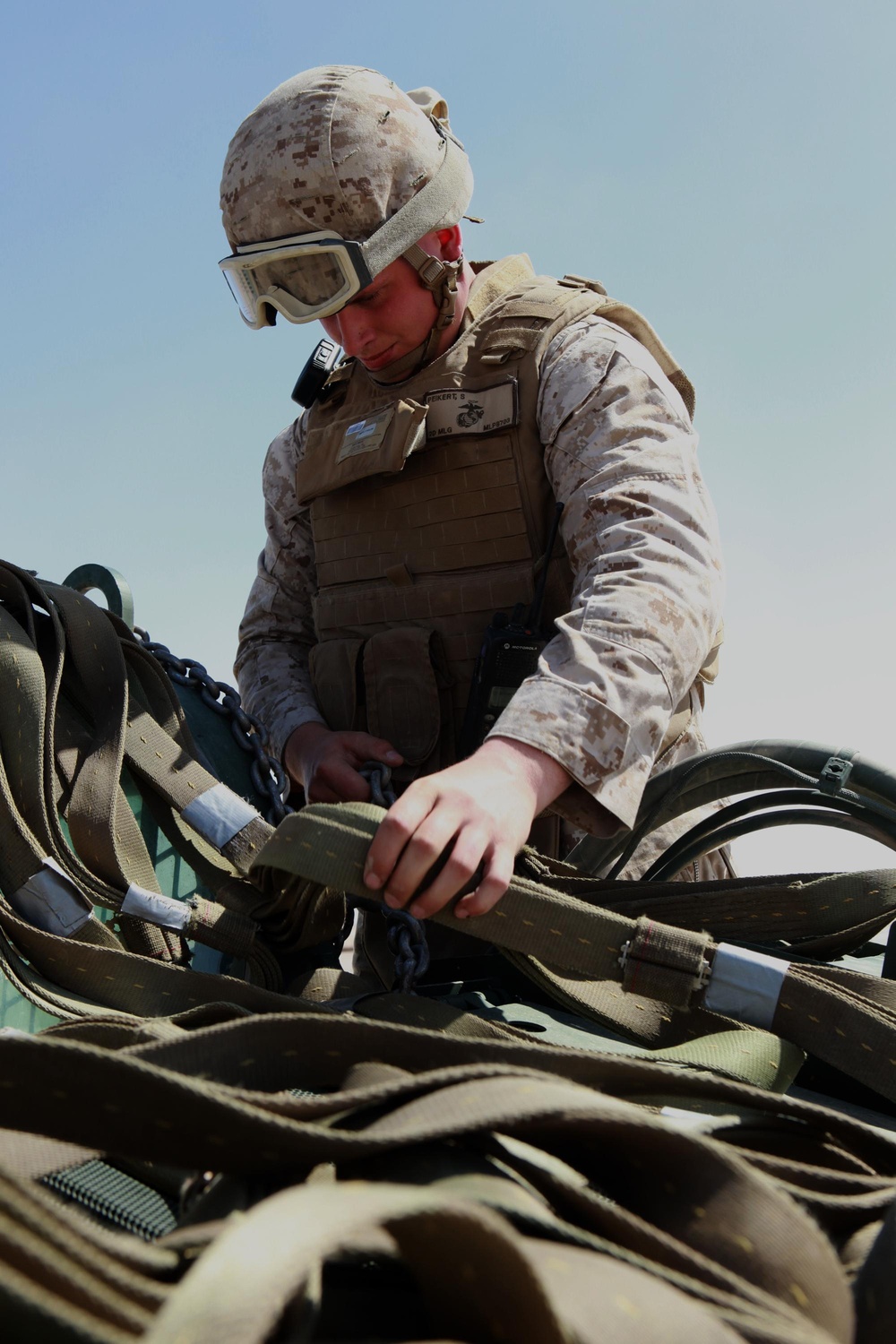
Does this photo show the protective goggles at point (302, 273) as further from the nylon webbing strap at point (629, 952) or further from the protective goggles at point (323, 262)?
the nylon webbing strap at point (629, 952)

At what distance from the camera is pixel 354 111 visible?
2471 millimetres

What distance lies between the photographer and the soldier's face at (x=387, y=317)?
2.58m

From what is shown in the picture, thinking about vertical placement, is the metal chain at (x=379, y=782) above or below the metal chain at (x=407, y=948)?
above

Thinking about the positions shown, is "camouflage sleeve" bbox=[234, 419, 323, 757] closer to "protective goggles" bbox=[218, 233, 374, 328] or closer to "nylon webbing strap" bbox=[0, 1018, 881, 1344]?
"protective goggles" bbox=[218, 233, 374, 328]

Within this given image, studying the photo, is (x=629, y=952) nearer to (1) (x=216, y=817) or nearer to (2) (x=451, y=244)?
(1) (x=216, y=817)

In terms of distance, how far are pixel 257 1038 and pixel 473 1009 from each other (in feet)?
2.38

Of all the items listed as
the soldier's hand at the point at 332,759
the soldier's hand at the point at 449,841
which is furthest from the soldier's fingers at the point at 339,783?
the soldier's hand at the point at 449,841

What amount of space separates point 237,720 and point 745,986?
1108 millimetres

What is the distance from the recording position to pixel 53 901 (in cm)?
152

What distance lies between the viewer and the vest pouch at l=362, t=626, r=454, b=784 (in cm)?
256

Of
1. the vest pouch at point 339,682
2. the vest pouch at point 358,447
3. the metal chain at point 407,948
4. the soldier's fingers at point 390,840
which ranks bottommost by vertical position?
the metal chain at point 407,948

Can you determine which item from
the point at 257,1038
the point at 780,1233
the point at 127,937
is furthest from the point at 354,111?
the point at 780,1233

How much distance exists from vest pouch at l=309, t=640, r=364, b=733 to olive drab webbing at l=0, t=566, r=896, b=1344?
80 centimetres

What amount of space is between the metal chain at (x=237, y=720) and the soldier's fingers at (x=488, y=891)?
26.3 inches
